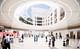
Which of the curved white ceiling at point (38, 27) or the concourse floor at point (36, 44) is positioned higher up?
the curved white ceiling at point (38, 27)

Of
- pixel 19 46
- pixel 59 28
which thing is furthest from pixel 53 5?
pixel 19 46

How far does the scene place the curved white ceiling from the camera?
3316 mm

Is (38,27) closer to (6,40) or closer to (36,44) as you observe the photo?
(36,44)

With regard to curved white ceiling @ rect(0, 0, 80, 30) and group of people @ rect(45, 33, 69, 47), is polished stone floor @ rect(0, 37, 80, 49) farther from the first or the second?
curved white ceiling @ rect(0, 0, 80, 30)

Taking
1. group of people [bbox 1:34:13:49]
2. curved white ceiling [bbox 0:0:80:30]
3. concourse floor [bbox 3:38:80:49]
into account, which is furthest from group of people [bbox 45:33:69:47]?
group of people [bbox 1:34:13:49]

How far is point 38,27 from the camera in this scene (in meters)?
Answer: 3.36

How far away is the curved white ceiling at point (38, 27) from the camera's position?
10.9ft

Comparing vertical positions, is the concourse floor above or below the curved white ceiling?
below

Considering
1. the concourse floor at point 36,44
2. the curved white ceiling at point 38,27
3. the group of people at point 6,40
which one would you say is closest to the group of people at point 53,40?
the concourse floor at point 36,44

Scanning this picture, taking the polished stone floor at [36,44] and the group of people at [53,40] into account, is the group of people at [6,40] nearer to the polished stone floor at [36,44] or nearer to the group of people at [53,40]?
the polished stone floor at [36,44]

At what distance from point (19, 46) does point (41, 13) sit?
2.33 feet

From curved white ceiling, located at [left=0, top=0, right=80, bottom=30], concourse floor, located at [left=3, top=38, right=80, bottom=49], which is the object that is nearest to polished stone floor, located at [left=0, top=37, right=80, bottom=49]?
concourse floor, located at [left=3, top=38, right=80, bottom=49]

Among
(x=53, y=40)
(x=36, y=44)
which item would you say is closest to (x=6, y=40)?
(x=36, y=44)

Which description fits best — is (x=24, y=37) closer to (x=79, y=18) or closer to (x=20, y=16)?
(x=20, y=16)
